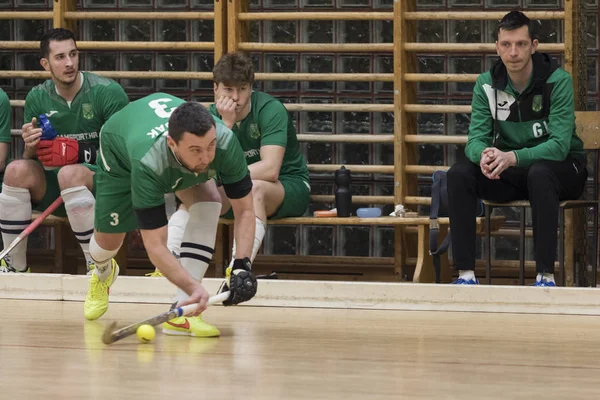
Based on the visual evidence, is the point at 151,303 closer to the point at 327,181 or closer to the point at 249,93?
the point at 249,93

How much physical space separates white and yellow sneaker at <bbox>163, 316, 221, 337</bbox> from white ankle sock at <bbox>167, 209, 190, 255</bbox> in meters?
0.51

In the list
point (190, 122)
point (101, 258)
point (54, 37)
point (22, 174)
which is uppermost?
point (54, 37)

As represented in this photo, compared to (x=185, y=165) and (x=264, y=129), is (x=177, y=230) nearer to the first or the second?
(x=264, y=129)

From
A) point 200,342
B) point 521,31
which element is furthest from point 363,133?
point 200,342

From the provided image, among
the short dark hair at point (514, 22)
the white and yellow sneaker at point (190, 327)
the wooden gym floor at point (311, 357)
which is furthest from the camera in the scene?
the short dark hair at point (514, 22)

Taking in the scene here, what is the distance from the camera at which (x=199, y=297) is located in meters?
3.27

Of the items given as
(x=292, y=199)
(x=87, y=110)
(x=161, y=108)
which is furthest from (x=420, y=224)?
(x=161, y=108)

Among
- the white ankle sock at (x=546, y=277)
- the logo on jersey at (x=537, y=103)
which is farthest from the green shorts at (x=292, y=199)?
the white ankle sock at (x=546, y=277)

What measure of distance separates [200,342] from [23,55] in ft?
8.90

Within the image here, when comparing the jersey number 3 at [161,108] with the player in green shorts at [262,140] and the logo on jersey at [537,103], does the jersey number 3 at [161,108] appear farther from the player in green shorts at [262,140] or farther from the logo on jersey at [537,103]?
the logo on jersey at [537,103]

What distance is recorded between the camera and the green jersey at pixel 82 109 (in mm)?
4949

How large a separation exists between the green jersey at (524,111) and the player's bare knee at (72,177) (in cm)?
155

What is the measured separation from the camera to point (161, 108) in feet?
11.3

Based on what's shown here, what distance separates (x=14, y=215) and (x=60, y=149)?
1.10 ft
